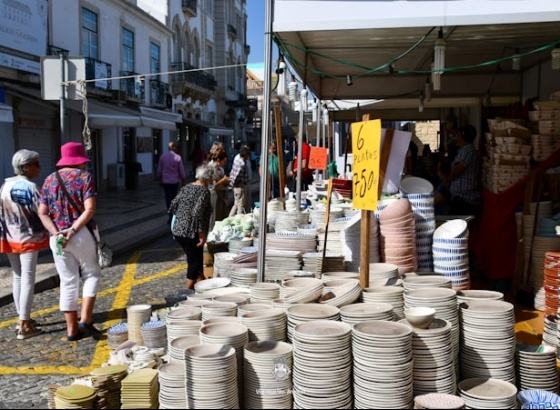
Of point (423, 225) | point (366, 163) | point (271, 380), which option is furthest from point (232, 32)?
point (271, 380)

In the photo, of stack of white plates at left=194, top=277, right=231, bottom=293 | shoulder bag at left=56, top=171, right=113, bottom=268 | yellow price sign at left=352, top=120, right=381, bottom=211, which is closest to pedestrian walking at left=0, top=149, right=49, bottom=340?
shoulder bag at left=56, top=171, right=113, bottom=268

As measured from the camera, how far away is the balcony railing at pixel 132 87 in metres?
23.9

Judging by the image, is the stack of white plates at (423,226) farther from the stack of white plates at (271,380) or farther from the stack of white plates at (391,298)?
the stack of white plates at (271,380)

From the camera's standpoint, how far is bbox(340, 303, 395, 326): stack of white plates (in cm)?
318

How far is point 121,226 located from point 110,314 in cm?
701

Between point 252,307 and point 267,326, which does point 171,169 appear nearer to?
point 252,307

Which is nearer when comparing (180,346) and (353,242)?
(180,346)

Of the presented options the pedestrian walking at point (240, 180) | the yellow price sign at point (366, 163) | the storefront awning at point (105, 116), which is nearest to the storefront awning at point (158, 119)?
the storefront awning at point (105, 116)

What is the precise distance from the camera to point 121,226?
12922mm

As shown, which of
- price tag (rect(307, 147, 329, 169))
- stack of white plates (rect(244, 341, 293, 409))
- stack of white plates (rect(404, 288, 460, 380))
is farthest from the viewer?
price tag (rect(307, 147, 329, 169))

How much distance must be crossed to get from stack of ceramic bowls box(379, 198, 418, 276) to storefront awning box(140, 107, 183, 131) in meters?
15.3

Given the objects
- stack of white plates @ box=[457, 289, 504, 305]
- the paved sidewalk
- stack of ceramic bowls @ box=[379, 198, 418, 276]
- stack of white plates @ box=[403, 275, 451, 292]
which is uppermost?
stack of ceramic bowls @ box=[379, 198, 418, 276]

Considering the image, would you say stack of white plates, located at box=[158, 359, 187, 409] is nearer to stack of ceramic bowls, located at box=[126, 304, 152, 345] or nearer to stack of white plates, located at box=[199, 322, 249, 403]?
stack of white plates, located at box=[199, 322, 249, 403]

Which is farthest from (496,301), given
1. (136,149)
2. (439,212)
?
(136,149)
